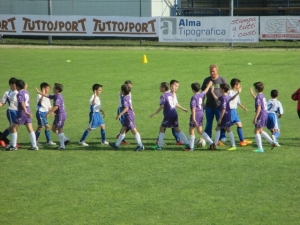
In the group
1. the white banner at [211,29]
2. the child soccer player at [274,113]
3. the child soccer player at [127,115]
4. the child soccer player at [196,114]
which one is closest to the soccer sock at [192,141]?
the child soccer player at [196,114]

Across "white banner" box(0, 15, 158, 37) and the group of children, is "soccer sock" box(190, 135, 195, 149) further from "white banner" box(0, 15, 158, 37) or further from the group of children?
"white banner" box(0, 15, 158, 37)

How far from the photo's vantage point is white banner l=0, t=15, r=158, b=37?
4094 cm

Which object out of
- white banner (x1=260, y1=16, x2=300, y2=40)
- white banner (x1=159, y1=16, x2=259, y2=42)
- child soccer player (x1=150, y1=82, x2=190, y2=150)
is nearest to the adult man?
child soccer player (x1=150, y1=82, x2=190, y2=150)

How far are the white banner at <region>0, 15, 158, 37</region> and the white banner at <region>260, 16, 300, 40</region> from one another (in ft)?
Answer: 23.1

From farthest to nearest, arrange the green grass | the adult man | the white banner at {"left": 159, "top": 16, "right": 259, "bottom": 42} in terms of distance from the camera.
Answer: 1. the white banner at {"left": 159, "top": 16, "right": 259, "bottom": 42}
2. the adult man
3. the green grass

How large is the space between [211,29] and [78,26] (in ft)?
30.3

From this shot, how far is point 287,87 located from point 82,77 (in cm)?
899

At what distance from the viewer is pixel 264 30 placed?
1544 inches

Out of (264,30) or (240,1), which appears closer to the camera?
(264,30)

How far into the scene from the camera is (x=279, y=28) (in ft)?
128

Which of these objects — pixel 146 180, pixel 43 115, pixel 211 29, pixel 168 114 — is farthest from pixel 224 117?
pixel 211 29

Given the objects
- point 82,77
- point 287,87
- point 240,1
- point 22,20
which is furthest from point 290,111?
point 240,1

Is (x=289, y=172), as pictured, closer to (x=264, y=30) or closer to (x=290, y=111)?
(x=290, y=111)

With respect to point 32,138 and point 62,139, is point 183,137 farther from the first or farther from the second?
point 32,138
